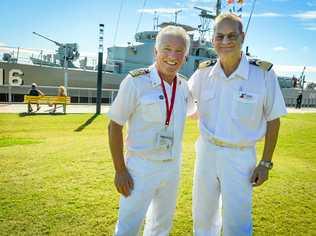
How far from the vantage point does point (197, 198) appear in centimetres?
329

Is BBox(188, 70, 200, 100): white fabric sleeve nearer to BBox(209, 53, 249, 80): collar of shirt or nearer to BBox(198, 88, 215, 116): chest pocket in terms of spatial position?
BBox(198, 88, 215, 116): chest pocket

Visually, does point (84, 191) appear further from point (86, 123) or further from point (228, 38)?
point (86, 123)

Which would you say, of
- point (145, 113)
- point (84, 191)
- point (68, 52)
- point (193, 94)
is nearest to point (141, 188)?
point (145, 113)

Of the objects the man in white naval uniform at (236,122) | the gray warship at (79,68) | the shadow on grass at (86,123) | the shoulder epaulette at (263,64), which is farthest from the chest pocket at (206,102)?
the gray warship at (79,68)

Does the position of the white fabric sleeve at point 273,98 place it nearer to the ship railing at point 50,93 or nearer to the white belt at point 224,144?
the white belt at point 224,144

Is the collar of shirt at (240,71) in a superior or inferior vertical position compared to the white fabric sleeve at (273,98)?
superior

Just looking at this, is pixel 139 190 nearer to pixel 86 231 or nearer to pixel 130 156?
pixel 130 156

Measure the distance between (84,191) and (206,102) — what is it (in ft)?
9.21

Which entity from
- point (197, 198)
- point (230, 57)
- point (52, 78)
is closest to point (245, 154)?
point (197, 198)

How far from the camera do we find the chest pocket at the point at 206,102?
3145mm

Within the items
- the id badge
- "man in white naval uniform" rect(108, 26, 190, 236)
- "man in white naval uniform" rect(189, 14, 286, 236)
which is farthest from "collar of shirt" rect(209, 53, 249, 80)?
the id badge

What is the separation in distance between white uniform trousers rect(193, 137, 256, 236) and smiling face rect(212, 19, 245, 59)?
0.73 meters

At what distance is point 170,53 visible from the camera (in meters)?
2.83

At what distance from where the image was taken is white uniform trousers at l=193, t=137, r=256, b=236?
304 cm
